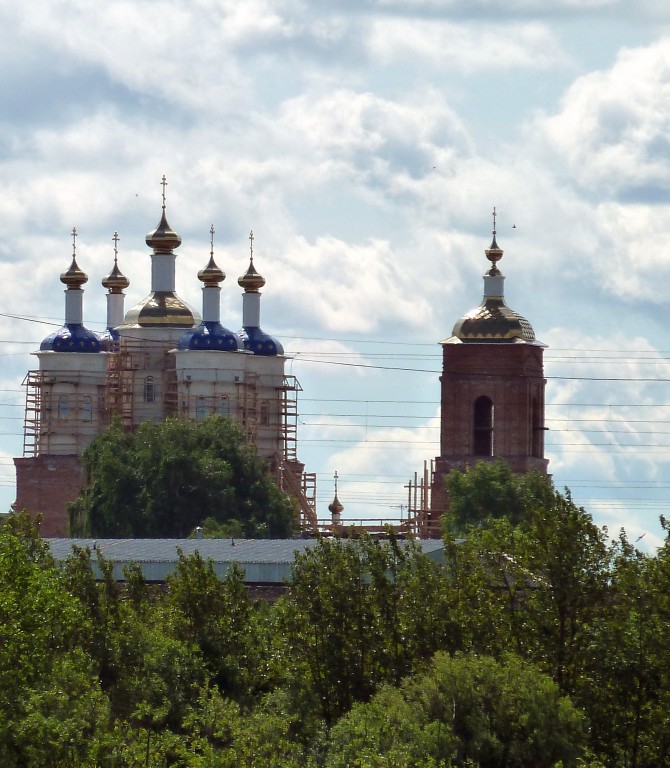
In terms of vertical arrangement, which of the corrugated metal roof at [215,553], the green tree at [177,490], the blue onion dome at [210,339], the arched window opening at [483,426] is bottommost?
the corrugated metal roof at [215,553]

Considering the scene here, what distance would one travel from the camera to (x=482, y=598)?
46219 millimetres

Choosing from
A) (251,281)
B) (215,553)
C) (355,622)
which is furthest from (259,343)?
(355,622)

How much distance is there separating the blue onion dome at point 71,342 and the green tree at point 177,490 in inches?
383

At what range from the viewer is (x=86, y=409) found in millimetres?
101688

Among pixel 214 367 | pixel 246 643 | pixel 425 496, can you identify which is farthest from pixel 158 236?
pixel 246 643

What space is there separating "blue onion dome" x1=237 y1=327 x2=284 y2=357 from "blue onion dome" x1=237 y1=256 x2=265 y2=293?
5.02 feet

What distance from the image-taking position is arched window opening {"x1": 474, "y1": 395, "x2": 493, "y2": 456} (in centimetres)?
9862

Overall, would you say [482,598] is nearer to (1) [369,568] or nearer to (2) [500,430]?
(1) [369,568]

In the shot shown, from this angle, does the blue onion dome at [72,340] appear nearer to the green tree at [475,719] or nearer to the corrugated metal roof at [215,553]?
the corrugated metal roof at [215,553]

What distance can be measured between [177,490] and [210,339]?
1020cm

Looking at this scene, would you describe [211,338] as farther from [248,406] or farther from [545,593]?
[545,593]

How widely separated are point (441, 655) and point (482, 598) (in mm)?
3160

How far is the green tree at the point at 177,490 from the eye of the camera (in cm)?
8925

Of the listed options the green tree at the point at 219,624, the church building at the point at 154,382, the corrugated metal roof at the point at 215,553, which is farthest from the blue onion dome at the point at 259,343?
the green tree at the point at 219,624
